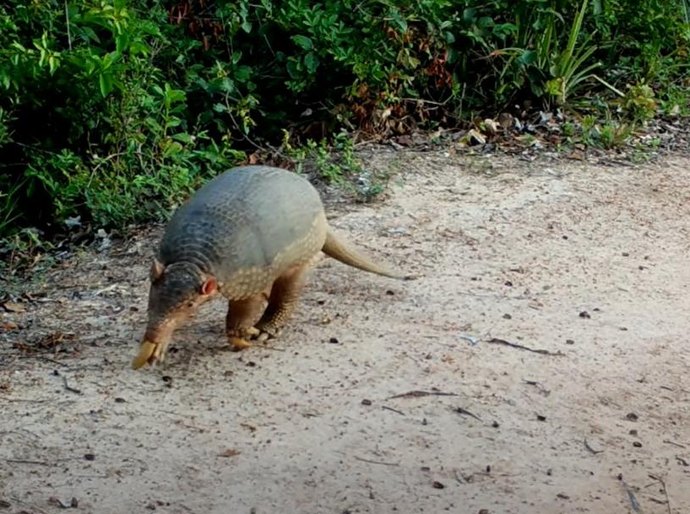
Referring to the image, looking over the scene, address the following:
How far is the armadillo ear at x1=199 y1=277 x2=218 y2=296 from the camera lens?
13.8ft

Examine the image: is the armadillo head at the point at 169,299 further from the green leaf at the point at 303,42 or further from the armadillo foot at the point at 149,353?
the green leaf at the point at 303,42

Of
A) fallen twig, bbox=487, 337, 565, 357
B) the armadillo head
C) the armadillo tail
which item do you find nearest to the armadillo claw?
the armadillo head

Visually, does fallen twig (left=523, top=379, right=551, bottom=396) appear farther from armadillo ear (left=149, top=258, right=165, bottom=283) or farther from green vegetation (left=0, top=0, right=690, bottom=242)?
green vegetation (left=0, top=0, right=690, bottom=242)

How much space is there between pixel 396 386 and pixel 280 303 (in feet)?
2.33

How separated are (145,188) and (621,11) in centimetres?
388

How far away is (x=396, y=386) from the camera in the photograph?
4395mm

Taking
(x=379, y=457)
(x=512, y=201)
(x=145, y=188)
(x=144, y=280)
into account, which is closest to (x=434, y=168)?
(x=512, y=201)

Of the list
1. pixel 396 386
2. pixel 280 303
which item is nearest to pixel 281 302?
pixel 280 303

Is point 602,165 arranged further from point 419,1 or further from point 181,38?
point 181,38

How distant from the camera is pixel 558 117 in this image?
7.87 meters

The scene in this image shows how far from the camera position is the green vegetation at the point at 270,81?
646 centimetres

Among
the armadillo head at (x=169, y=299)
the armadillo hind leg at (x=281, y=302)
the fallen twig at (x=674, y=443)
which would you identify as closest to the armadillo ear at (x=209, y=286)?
the armadillo head at (x=169, y=299)

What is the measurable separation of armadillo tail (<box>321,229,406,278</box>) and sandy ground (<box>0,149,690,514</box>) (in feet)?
0.51

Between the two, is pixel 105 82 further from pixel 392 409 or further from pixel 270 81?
pixel 392 409
